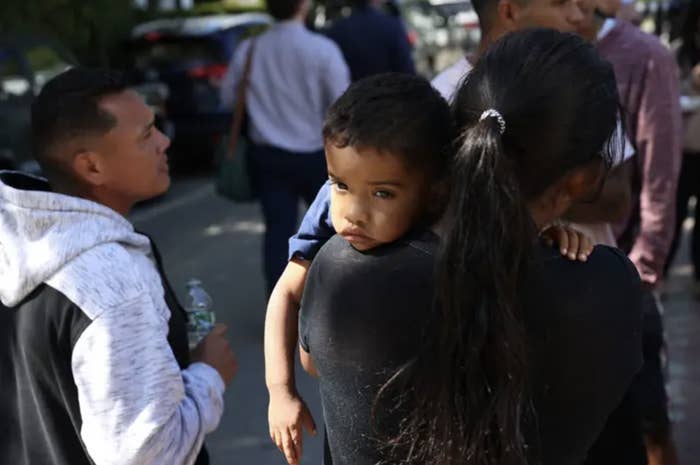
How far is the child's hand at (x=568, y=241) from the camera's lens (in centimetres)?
164

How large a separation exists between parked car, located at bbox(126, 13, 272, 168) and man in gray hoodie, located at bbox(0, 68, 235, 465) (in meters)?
9.58

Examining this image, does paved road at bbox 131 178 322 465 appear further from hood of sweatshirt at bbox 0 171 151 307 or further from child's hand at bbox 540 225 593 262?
child's hand at bbox 540 225 593 262

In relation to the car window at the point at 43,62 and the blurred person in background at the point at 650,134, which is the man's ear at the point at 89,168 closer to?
the blurred person in background at the point at 650,134

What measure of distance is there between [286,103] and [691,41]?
8.46 feet

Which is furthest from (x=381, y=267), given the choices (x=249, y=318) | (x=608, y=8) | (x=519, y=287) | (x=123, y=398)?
(x=249, y=318)

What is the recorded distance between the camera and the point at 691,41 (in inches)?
252

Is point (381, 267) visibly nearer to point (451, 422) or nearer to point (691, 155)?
point (451, 422)

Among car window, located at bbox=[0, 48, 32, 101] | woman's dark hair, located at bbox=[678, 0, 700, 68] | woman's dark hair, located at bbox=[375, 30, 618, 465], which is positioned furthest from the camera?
car window, located at bbox=[0, 48, 32, 101]

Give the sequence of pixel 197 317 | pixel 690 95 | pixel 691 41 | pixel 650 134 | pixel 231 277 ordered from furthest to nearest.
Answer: pixel 231 277 → pixel 691 41 → pixel 690 95 → pixel 650 134 → pixel 197 317

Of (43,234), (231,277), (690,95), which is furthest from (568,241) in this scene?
(231,277)

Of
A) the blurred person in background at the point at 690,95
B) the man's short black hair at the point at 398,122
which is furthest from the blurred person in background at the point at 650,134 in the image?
the blurred person in background at the point at 690,95

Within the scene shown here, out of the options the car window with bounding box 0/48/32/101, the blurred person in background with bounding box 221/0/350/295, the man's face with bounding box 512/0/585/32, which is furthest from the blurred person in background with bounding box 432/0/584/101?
the car window with bounding box 0/48/32/101

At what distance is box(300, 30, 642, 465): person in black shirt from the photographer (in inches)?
59.4

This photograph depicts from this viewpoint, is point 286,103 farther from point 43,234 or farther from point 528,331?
point 528,331
